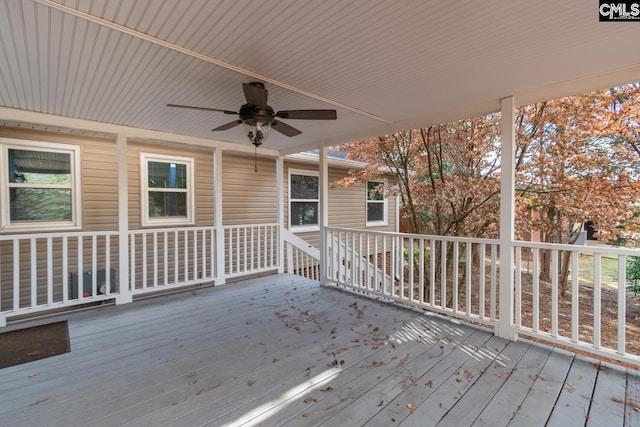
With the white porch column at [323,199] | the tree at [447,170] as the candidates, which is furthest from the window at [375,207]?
the white porch column at [323,199]

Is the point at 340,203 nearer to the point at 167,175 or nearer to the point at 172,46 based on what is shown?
the point at 167,175

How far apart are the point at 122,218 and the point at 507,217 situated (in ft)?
16.0

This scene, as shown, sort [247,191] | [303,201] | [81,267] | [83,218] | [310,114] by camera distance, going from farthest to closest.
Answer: [303,201]
[247,191]
[83,218]
[81,267]
[310,114]

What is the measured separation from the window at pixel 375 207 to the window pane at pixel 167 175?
17.2 feet

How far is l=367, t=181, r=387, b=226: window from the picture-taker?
8953 mm

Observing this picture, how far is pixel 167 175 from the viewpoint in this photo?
17.9 feet

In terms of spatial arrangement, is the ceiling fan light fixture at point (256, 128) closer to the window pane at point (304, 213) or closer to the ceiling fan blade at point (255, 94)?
the ceiling fan blade at point (255, 94)

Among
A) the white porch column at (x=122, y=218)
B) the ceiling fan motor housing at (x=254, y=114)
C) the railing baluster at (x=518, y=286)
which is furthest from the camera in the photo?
the white porch column at (x=122, y=218)

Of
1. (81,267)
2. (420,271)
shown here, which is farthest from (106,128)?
(420,271)

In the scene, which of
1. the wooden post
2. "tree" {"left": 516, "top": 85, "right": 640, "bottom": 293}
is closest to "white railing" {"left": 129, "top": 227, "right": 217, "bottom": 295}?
the wooden post

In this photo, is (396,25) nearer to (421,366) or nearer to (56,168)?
(421,366)

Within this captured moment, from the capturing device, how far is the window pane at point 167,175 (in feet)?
17.4

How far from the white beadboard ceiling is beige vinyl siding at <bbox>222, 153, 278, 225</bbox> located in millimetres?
2742

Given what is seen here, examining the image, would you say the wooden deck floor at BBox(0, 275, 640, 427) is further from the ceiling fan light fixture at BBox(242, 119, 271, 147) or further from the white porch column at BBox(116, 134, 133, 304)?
the ceiling fan light fixture at BBox(242, 119, 271, 147)
